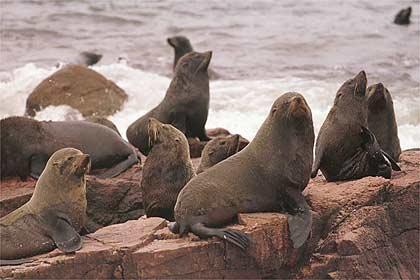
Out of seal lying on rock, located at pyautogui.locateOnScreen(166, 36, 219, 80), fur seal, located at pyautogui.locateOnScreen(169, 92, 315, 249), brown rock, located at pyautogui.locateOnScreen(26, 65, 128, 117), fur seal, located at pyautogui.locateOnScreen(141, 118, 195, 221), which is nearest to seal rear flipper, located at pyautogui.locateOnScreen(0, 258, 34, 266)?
fur seal, located at pyautogui.locateOnScreen(169, 92, 315, 249)

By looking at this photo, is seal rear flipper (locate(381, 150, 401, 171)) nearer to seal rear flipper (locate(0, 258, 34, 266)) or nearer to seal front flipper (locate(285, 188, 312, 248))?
seal front flipper (locate(285, 188, 312, 248))

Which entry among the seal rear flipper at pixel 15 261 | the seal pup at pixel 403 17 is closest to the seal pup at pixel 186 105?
the seal rear flipper at pixel 15 261

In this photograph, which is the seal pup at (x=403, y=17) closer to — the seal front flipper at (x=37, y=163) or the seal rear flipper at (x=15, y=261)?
the seal front flipper at (x=37, y=163)

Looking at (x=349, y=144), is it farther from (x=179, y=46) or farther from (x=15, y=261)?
(x=179, y=46)

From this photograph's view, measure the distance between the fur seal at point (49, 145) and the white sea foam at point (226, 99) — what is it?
13.3 ft

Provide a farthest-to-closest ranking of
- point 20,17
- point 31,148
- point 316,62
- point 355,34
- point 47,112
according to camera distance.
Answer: point 20,17 < point 355,34 < point 316,62 < point 47,112 < point 31,148

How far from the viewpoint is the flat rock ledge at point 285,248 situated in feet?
21.2

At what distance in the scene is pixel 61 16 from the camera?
27031 mm

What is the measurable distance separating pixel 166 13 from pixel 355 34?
6551mm

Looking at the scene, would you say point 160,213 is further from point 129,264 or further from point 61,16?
point 61,16

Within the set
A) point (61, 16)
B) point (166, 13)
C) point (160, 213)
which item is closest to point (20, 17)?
point (61, 16)

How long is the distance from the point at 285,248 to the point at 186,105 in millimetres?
4575

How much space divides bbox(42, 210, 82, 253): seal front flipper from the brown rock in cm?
792

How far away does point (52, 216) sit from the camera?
7117 millimetres
